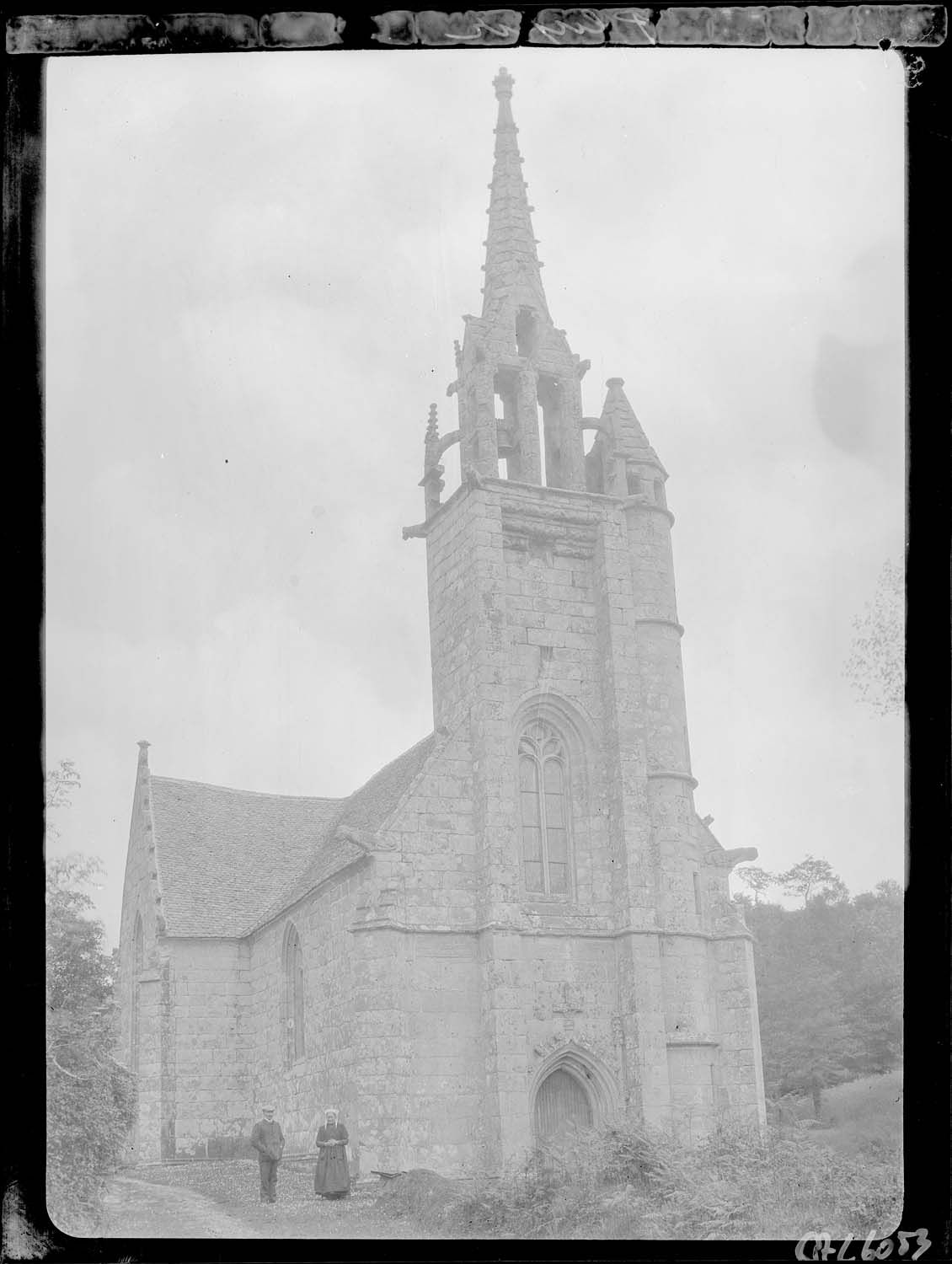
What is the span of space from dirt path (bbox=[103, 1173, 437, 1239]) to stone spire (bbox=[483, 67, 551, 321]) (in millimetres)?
17056

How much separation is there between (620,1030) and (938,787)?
58.7 ft

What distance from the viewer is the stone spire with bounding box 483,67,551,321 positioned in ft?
88.1

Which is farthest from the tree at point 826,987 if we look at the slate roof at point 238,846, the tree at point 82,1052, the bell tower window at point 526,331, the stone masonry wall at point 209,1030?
the stone masonry wall at point 209,1030

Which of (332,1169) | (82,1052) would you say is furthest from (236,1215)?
(82,1052)

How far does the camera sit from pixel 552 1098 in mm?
21547

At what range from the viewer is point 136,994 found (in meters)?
34.1

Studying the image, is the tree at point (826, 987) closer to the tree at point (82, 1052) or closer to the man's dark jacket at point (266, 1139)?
the man's dark jacket at point (266, 1139)

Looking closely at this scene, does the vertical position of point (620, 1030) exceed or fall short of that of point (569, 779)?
it falls short

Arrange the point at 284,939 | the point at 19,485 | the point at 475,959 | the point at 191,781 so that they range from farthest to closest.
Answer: the point at 191,781 → the point at 284,939 → the point at 475,959 → the point at 19,485

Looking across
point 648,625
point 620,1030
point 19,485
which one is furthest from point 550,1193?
point 648,625

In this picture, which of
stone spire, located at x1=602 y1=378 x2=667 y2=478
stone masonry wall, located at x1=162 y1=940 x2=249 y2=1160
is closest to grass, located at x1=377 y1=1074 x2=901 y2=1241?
stone masonry wall, located at x1=162 y1=940 x2=249 y2=1160

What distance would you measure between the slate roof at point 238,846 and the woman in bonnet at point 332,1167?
34.0ft

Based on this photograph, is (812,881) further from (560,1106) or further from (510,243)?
(510,243)

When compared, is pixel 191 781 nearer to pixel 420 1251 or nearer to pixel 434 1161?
pixel 434 1161
